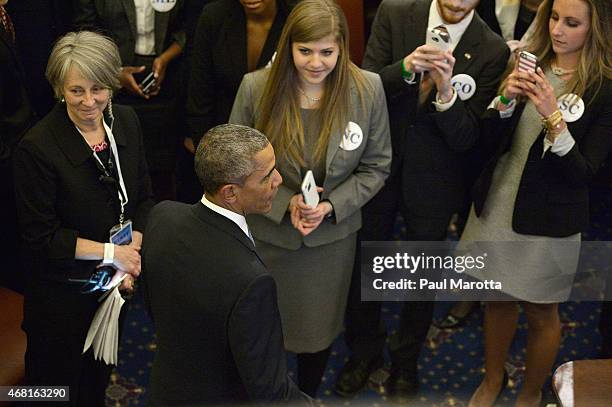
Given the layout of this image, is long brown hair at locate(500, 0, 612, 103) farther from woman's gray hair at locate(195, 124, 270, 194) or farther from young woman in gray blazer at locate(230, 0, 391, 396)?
woman's gray hair at locate(195, 124, 270, 194)

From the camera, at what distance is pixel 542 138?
3.25m

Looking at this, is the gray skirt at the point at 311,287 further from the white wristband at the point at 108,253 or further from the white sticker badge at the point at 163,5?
the white sticker badge at the point at 163,5

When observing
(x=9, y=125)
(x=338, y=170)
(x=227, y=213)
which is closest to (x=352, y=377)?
(x=338, y=170)

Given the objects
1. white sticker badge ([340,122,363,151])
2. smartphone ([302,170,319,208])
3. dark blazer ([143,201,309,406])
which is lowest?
dark blazer ([143,201,309,406])

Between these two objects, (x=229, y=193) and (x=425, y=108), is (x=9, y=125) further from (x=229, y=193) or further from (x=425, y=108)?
(x=425, y=108)

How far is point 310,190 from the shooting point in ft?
10.1

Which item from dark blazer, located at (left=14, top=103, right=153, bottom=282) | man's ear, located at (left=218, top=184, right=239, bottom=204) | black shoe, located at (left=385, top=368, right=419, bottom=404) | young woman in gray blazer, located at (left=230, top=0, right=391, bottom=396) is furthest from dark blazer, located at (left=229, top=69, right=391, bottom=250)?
black shoe, located at (left=385, top=368, right=419, bottom=404)

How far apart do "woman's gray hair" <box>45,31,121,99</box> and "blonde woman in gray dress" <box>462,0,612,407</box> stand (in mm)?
1399

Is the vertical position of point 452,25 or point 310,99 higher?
point 452,25

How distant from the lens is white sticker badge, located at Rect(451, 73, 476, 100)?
341 cm

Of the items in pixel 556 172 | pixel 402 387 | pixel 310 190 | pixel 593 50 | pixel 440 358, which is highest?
pixel 593 50

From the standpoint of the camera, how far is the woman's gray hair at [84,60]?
2.83 metres

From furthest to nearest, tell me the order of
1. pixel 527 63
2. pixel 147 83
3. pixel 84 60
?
pixel 147 83
pixel 527 63
pixel 84 60

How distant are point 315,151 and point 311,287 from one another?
537 mm
